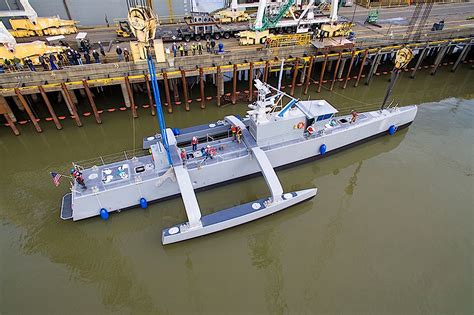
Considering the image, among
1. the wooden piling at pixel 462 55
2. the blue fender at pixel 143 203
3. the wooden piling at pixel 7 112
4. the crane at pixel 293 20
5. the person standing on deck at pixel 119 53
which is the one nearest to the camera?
the blue fender at pixel 143 203

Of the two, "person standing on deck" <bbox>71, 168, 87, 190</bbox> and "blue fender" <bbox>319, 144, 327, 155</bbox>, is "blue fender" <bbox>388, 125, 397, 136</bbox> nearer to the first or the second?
"blue fender" <bbox>319, 144, 327, 155</bbox>

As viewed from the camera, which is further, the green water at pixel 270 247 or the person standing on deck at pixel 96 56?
the person standing on deck at pixel 96 56

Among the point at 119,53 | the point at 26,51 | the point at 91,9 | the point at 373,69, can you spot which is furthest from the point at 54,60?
the point at 373,69

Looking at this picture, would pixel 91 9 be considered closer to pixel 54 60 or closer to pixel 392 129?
pixel 54 60

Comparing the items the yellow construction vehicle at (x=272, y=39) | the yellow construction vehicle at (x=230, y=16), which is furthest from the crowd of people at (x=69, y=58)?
the yellow construction vehicle at (x=230, y=16)

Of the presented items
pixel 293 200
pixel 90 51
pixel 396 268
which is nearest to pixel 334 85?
pixel 293 200

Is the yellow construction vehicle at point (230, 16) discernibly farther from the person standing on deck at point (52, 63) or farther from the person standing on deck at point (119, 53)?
the person standing on deck at point (52, 63)
